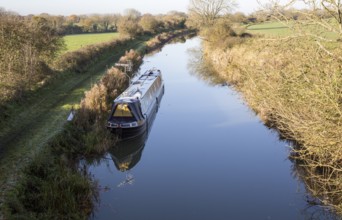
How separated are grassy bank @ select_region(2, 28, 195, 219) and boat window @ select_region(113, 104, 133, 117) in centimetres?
80

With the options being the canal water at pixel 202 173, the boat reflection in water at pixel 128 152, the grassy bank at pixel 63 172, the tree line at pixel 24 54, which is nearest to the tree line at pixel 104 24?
the tree line at pixel 24 54

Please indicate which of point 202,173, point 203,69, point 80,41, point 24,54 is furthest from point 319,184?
point 80,41

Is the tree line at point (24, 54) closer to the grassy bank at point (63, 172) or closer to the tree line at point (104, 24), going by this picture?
the grassy bank at point (63, 172)

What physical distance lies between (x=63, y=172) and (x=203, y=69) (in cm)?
2424

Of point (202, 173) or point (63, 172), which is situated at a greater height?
point (63, 172)

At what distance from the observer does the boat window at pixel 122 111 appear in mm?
14516

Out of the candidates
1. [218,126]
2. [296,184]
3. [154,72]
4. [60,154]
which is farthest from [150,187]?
[154,72]

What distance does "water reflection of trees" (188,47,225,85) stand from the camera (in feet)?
93.8

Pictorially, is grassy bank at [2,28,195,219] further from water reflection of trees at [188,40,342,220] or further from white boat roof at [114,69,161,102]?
water reflection of trees at [188,40,342,220]

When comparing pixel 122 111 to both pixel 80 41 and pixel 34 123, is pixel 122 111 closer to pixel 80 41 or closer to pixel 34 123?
pixel 34 123

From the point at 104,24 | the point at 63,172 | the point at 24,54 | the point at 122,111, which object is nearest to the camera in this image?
the point at 63,172

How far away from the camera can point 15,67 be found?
58.4ft

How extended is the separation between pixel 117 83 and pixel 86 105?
5.52 metres

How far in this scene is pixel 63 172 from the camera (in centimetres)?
1011
